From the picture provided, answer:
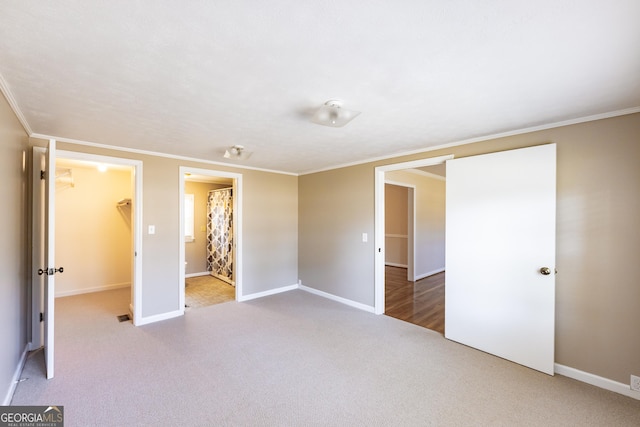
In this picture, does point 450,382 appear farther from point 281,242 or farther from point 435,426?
point 281,242

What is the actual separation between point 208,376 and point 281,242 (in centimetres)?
294

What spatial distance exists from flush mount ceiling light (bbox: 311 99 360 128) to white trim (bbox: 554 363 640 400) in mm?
2985

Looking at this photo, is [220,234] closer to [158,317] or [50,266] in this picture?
[158,317]

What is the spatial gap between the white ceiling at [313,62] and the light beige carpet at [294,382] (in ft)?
7.60

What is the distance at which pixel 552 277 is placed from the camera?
2.51m

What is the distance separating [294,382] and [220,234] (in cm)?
443

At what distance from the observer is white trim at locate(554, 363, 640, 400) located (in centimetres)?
222

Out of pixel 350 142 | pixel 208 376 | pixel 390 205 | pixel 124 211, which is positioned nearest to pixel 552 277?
pixel 350 142

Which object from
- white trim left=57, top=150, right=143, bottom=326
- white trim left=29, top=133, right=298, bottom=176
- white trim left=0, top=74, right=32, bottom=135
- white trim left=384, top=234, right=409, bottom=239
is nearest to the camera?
white trim left=0, top=74, right=32, bottom=135

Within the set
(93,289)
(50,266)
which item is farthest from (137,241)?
(93,289)

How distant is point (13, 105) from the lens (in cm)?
213

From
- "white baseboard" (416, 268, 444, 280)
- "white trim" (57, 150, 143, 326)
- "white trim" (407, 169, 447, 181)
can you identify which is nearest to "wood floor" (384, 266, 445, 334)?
"white baseboard" (416, 268, 444, 280)

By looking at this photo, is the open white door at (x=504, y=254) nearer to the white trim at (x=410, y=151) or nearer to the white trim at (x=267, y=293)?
the white trim at (x=410, y=151)

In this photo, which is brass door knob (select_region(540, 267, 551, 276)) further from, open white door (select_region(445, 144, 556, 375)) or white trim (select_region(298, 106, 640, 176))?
white trim (select_region(298, 106, 640, 176))
